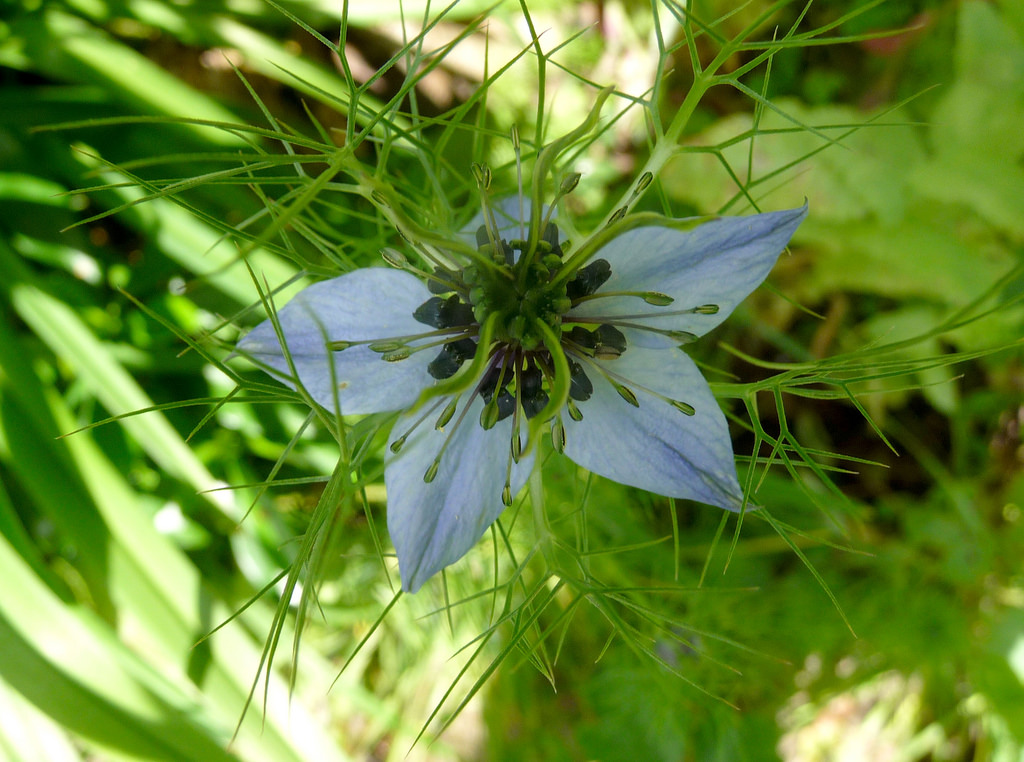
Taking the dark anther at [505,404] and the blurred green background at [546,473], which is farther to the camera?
the blurred green background at [546,473]

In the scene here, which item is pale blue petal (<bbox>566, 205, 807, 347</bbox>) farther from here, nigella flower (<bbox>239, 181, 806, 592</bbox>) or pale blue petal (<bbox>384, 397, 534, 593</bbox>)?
pale blue petal (<bbox>384, 397, 534, 593</bbox>)

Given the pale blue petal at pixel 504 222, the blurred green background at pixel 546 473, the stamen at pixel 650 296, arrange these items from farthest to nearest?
the blurred green background at pixel 546 473, the pale blue petal at pixel 504 222, the stamen at pixel 650 296

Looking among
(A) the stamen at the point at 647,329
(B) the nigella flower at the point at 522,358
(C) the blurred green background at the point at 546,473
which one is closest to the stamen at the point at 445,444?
(B) the nigella flower at the point at 522,358

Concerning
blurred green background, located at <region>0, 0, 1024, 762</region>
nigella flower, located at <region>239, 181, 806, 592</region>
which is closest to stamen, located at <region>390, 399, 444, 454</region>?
nigella flower, located at <region>239, 181, 806, 592</region>

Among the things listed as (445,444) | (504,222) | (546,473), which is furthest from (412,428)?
(546,473)

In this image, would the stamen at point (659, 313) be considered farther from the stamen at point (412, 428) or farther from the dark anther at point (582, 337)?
the stamen at point (412, 428)

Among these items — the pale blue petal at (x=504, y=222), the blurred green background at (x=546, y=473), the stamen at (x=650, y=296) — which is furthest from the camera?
the blurred green background at (x=546, y=473)
